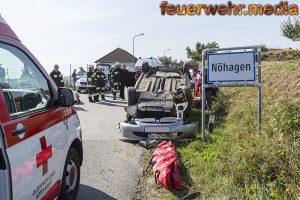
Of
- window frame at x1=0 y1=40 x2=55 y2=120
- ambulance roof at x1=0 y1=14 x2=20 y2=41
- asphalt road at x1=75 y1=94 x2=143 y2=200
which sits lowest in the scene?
asphalt road at x1=75 y1=94 x2=143 y2=200

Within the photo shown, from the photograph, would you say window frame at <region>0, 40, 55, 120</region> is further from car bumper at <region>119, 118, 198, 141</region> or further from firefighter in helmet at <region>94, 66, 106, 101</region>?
firefighter in helmet at <region>94, 66, 106, 101</region>

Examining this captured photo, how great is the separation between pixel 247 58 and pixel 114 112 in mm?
Result: 6738

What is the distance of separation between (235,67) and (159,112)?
7.58ft

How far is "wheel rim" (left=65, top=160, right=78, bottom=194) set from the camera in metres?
3.94

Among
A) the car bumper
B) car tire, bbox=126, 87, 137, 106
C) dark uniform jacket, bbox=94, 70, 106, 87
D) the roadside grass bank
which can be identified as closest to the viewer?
the roadside grass bank

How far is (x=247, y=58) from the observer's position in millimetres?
6035

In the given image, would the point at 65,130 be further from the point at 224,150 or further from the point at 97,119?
the point at 97,119

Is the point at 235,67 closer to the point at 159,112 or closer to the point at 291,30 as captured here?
the point at 159,112

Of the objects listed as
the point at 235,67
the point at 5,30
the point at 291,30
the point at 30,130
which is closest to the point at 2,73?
the point at 5,30

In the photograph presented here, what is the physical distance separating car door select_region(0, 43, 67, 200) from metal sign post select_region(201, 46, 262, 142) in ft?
11.3

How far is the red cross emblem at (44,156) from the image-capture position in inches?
113

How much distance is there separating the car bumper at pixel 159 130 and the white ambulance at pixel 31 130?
3101 mm

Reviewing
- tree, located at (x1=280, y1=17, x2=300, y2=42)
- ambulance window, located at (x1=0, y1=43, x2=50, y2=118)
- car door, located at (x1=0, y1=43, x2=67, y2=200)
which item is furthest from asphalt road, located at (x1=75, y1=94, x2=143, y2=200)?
tree, located at (x1=280, y1=17, x2=300, y2=42)

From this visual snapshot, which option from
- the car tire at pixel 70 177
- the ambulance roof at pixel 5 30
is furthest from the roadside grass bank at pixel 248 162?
the ambulance roof at pixel 5 30
